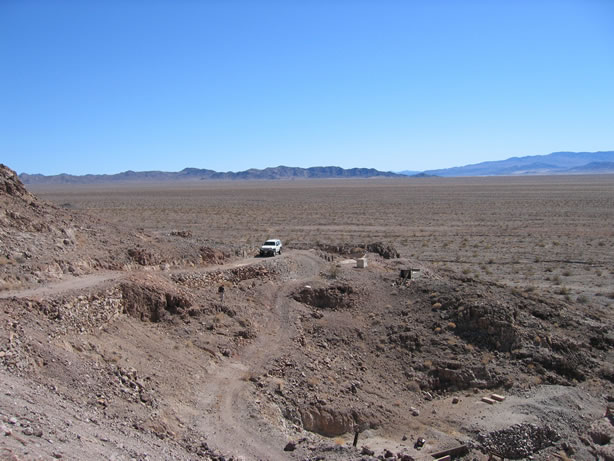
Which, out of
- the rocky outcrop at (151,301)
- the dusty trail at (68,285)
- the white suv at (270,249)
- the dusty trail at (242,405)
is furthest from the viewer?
the white suv at (270,249)

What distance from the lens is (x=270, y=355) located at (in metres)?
19.8

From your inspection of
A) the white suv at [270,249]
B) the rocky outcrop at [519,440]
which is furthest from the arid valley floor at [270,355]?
the white suv at [270,249]

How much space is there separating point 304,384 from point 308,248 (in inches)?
692

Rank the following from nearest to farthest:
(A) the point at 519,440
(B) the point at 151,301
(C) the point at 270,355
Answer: (A) the point at 519,440 → (C) the point at 270,355 → (B) the point at 151,301

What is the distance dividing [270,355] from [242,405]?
365 cm

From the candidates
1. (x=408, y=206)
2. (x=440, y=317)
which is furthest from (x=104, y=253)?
(x=408, y=206)

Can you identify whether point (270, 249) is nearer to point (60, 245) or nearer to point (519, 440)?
point (60, 245)

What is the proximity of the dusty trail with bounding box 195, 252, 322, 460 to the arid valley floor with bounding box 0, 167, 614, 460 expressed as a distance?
6 cm

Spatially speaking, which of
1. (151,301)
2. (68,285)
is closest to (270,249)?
(151,301)

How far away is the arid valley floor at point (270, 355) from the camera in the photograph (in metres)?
13.8

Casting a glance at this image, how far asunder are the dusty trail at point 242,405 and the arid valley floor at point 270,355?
59mm

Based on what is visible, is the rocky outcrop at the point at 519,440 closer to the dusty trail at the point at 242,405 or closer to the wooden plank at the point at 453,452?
the wooden plank at the point at 453,452

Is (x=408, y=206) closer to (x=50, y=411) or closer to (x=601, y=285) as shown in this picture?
(x=601, y=285)

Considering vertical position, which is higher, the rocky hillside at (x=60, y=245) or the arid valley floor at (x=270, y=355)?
the rocky hillside at (x=60, y=245)
